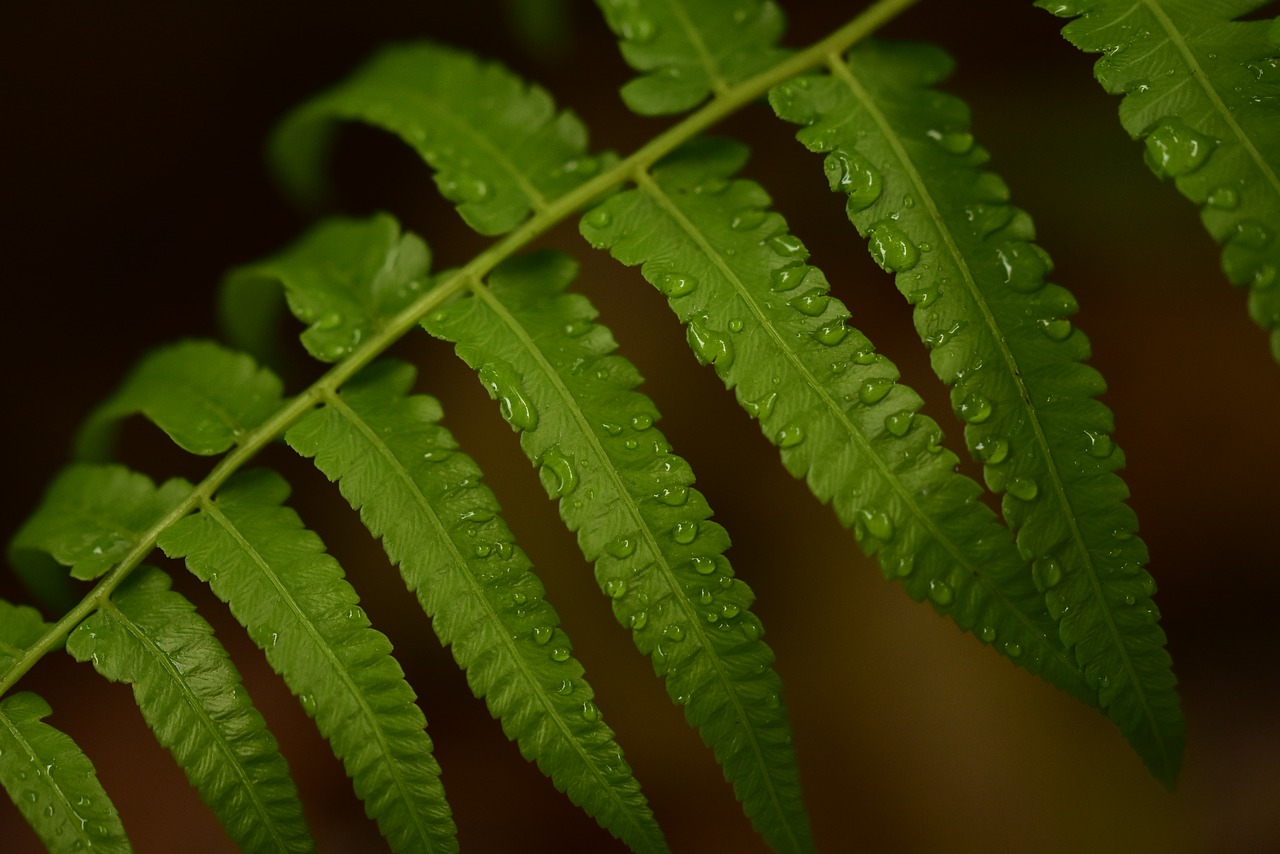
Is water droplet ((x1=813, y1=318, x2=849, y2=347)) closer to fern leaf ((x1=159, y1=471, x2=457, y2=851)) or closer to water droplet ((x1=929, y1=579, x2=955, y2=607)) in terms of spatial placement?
water droplet ((x1=929, y1=579, x2=955, y2=607))

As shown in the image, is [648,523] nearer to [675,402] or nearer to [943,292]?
[943,292]

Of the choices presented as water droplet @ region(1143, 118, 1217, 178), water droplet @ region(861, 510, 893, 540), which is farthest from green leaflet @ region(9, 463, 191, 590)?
water droplet @ region(1143, 118, 1217, 178)

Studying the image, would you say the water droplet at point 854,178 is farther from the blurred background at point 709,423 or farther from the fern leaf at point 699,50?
the blurred background at point 709,423

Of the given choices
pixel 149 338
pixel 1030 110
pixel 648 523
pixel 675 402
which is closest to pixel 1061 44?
pixel 1030 110

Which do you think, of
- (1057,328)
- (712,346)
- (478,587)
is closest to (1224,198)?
(1057,328)

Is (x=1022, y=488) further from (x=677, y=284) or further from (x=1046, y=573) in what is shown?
(x=677, y=284)
